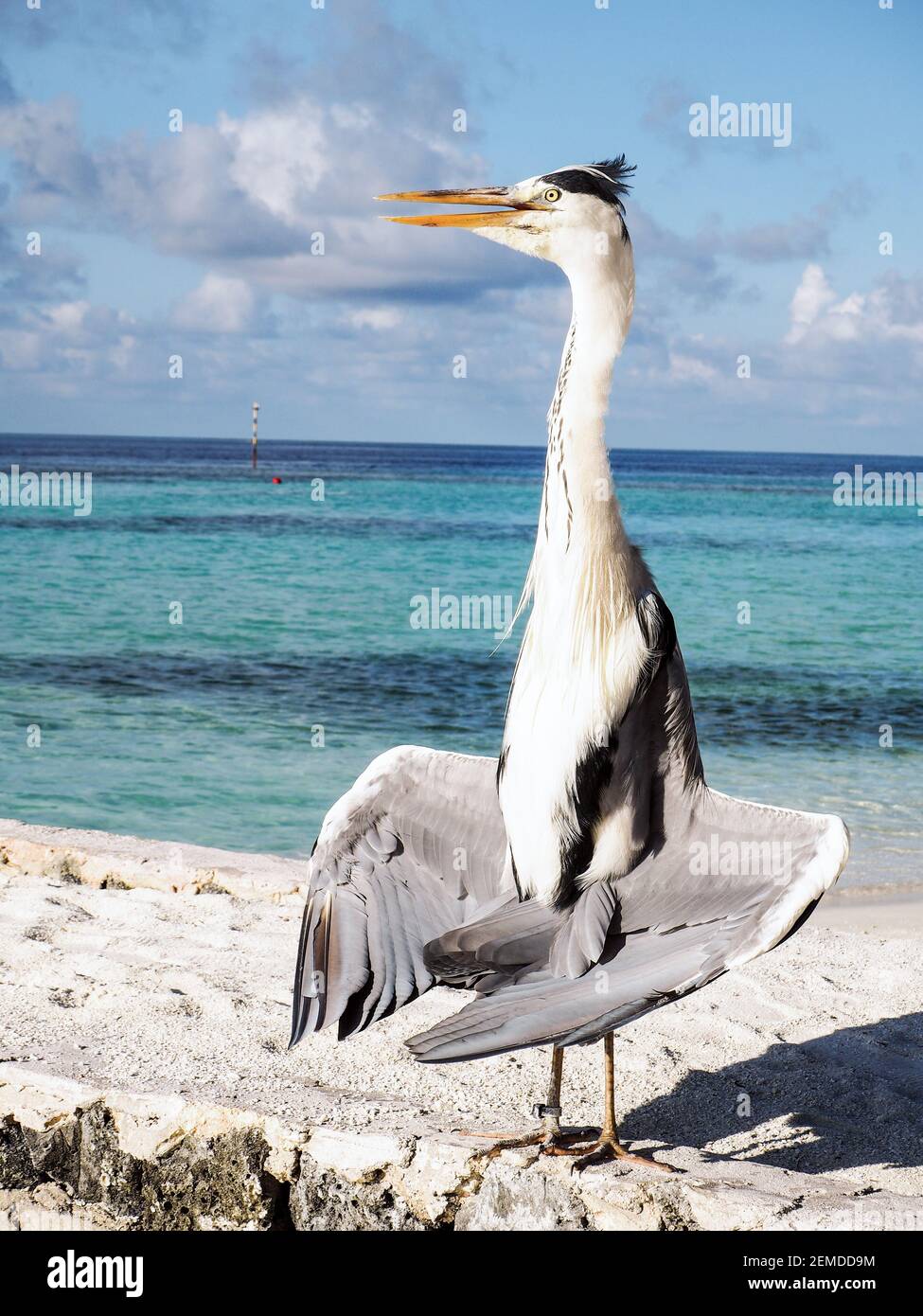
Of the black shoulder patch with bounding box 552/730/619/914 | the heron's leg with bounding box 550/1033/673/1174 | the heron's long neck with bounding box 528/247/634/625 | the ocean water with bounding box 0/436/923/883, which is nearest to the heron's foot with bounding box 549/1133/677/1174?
the heron's leg with bounding box 550/1033/673/1174

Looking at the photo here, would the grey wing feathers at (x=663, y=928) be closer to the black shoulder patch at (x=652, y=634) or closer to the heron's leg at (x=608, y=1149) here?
the heron's leg at (x=608, y=1149)

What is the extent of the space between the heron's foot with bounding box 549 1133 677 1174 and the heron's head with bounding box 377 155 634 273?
207 cm

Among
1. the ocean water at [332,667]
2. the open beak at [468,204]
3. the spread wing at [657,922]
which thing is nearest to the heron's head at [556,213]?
the open beak at [468,204]

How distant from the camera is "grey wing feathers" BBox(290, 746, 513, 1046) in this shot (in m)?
3.19

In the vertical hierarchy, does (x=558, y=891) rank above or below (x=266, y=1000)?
above

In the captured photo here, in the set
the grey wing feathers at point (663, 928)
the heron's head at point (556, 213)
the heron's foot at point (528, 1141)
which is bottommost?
the heron's foot at point (528, 1141)

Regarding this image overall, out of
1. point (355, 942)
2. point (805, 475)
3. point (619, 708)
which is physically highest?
point (805, 475)

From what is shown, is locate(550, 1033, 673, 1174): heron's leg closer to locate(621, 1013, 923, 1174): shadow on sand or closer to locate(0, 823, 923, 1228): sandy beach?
locate(0, 823, 923, 1228): sandy beach

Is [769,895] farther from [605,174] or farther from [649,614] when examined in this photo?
[605,174]

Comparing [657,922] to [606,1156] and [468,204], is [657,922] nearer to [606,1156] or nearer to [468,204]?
[606,1156]

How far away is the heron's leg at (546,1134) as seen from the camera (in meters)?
A: 2.74
